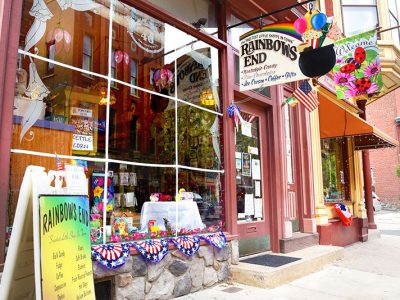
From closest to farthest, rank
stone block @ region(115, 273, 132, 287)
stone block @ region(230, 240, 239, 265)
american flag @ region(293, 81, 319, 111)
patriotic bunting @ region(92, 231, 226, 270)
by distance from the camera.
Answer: patriotic bunting @ region(92, 231, 226, 270), stone block @ region(115, 273, 132, 287), stone block @ region(230, 240, 239, 265), american flag @ region(293, 81, 319, 111)

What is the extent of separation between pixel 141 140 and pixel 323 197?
466cm

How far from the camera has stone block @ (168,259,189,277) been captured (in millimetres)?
4504


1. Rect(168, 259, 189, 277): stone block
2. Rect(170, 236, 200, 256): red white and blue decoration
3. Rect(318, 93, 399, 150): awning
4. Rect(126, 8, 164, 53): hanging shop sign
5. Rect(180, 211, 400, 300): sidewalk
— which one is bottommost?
Rect(180, 211, 400, 300): sidewalk

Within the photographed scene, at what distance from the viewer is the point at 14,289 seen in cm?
228

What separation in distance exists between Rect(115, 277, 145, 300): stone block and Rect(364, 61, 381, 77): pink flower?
6469 mm

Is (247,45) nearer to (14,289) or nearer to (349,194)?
(14,289)

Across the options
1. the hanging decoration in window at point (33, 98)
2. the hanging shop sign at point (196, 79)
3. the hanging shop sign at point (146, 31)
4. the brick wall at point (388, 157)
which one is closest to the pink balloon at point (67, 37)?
the hanging shop sign at point (146, 31)

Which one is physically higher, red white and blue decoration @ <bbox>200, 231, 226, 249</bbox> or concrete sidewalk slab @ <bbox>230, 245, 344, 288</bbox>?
red white and blue decoration @ <bbox>200, 231, 226, 249</bbox>

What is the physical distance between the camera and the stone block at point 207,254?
4953mm

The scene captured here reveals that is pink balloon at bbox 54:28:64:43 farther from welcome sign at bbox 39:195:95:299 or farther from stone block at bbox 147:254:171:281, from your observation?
stone block at bbox 147:254:171:281

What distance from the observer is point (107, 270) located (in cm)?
379

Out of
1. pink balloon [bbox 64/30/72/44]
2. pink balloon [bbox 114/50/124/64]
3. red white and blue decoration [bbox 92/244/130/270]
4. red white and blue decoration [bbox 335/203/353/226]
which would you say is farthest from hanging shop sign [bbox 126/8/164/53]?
red white and blue decoration [bbox 335/203/353/226]

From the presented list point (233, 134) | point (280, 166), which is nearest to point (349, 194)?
point (280, 166)

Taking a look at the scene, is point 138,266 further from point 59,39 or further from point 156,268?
point 59,39
